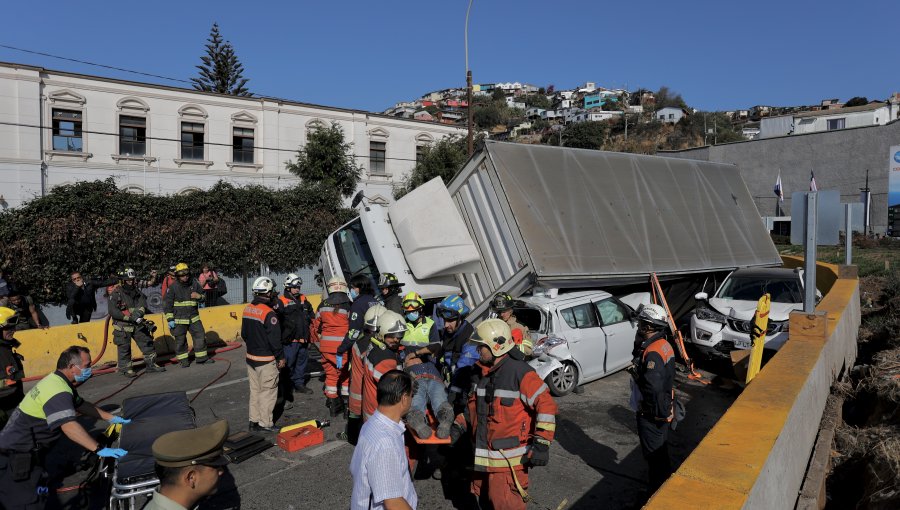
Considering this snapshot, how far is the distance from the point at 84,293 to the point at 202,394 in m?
6.57

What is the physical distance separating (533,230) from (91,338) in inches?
332

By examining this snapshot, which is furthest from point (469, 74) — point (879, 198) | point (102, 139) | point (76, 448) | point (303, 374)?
point (879, 198)

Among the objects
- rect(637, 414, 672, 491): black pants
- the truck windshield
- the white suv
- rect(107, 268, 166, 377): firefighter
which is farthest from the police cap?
the white suv

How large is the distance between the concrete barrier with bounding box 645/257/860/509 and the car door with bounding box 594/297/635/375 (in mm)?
2484

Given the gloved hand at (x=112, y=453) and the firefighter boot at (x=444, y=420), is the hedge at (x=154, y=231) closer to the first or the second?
the gloved hand at (x=112, y=453)

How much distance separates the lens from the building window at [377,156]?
2927 cm

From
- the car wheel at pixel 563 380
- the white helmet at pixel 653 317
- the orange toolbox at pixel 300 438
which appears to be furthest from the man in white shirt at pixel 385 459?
the car wheel at pixel 563 380

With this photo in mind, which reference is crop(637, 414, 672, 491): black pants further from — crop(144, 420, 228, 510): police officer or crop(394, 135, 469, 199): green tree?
crop(394, 135, 469, 199): green tree

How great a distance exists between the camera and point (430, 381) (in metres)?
4.75

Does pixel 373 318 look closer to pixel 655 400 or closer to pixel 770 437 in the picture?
pixel 655 400

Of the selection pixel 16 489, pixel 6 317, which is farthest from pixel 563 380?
pixel 6 317

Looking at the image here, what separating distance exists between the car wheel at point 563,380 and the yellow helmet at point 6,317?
600 cm

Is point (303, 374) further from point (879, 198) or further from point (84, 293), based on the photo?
point (879, 198)

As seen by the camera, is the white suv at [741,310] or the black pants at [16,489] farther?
the white suv at [741,310]
